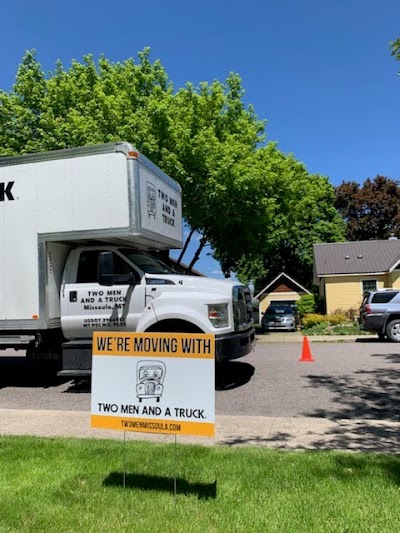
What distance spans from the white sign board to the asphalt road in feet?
10.3

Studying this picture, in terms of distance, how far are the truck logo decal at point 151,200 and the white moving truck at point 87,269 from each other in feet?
0.07

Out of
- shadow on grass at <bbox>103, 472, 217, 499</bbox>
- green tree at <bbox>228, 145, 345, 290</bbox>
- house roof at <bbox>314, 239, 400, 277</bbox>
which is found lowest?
shadow on grass at <bbox>103, 472, 217, 499</bbox>

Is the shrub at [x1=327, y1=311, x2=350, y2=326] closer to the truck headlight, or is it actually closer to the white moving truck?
the white moving truck

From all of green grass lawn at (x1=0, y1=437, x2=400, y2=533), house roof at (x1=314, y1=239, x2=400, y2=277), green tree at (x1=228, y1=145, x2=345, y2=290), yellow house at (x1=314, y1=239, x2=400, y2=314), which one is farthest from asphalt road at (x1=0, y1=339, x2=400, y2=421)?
house roof at (x1=314, y1=239, x2=400, y2=277)

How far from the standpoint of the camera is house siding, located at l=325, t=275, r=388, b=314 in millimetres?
33125

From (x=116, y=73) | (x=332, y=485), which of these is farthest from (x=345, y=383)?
(x=116, y=73)

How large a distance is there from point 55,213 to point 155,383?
5.01m

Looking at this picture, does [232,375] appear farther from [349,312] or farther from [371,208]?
[371,208]

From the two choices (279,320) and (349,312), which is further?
(349,312)

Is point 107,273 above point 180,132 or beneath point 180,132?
beneath

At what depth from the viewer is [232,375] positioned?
9.79m

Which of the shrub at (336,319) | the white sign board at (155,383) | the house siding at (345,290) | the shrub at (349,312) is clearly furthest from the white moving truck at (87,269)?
the house siding at (345,290)

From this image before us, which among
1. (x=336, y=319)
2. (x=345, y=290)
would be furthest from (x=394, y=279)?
(x=336, y=319)

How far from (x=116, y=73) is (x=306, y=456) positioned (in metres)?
19.9
